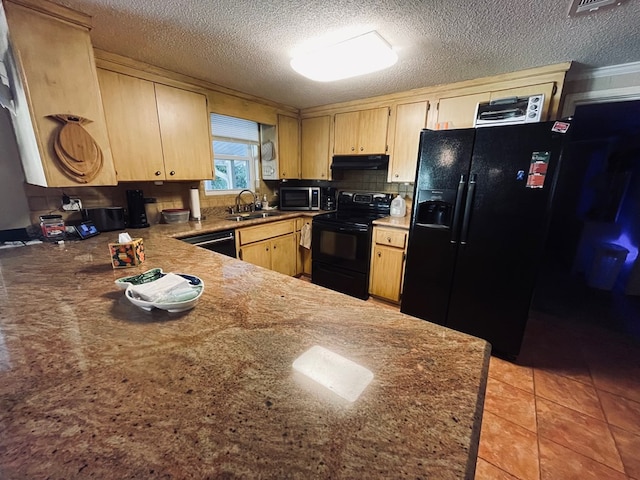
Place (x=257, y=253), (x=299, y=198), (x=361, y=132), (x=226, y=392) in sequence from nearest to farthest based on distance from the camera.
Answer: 1. (x=226, y=392)
2. (x=257, y=253)
3. (x=361, y=132)
4. (x=299, y=198)

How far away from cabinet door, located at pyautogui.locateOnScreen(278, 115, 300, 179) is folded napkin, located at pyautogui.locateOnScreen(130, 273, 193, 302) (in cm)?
263

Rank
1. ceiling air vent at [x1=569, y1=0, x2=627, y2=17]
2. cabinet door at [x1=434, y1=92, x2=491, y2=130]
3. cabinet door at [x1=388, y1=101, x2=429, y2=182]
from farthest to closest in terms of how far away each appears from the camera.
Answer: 1. cabinet door at [x1=388, y1=101, x2=429, y2=182]
2. cabinet door at [x1=434, y1=92, x2=491, y2=130]
3. ceiling air vent at [x1=569, y1=0, x2=627, y2=17]

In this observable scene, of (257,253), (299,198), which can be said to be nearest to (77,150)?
(257,253)

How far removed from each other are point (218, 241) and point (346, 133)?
202 cm

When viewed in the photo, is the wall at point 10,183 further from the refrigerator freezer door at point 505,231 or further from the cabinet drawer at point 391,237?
the refrigerator freezer door at point 505,231

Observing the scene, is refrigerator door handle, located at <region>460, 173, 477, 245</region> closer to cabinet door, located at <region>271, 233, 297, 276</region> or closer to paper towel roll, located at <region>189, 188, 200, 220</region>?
cabinet door, located at <region>271, 233, 297, 276</region>

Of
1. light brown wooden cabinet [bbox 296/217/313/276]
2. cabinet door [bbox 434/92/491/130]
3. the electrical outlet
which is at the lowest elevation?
light brown wooden cabinet [bbox 296/217/313/276]

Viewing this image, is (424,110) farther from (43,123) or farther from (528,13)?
(43,123)

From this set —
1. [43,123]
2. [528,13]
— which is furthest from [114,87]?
[528,13]

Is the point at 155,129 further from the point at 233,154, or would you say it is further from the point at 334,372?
the point at 334,372

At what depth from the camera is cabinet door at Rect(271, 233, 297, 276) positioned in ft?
9.95

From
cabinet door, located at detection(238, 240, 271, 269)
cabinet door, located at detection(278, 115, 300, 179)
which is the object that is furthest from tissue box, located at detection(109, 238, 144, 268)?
cabinet door, located at detection(278, 115, 300, 179)

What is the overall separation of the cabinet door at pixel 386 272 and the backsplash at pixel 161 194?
81 cm

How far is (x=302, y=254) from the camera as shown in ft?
11.3
